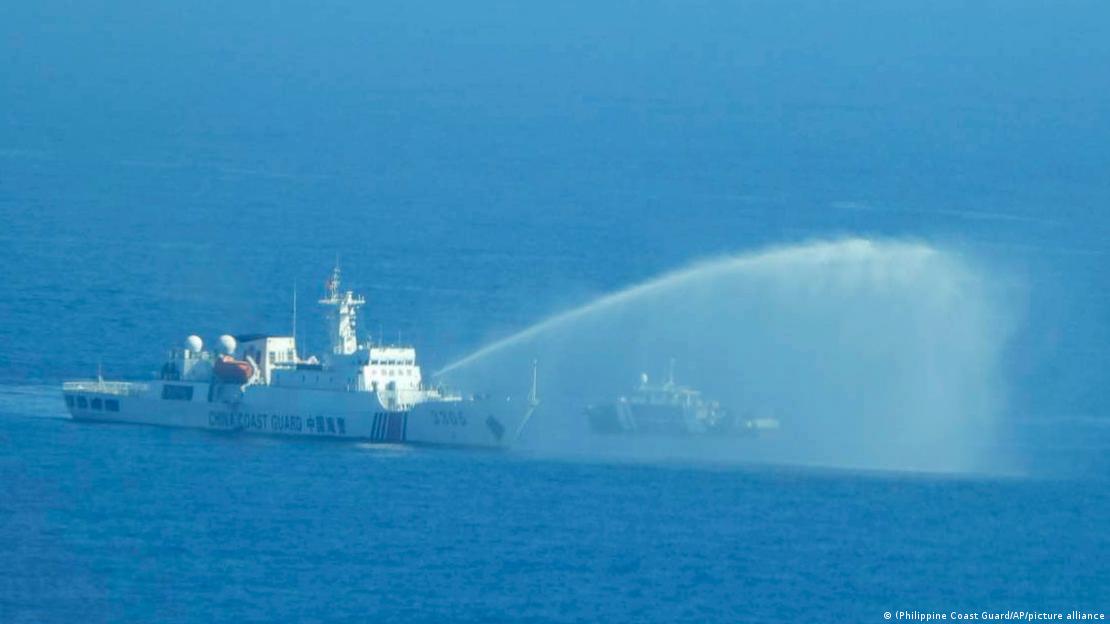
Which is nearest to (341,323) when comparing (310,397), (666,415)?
(310,397)

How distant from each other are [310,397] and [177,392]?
4648mm

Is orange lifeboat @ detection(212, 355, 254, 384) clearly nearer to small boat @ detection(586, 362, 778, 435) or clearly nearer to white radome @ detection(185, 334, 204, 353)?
white radome @ detection(185, 334, 204, 353)

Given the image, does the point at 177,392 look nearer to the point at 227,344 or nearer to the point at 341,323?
the point at 227,344

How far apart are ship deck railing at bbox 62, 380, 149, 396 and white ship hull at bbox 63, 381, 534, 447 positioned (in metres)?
0.03

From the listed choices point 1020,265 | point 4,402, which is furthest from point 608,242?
point 4,402

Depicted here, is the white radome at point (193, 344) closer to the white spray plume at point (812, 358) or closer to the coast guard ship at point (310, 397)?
the coast guard ship at point (310, 397)

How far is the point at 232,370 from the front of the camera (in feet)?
319

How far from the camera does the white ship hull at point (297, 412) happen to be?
Result: 9300 cm

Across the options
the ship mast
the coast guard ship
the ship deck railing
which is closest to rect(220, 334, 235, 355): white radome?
the coast guard ship

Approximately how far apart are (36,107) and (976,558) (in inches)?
4657

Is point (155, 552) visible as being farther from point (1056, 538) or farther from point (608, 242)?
point (608, 242)

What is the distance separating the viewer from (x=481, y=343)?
108 meters

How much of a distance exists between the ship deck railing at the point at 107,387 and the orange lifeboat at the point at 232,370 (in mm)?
2676

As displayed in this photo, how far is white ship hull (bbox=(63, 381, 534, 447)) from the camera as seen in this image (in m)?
93.0
